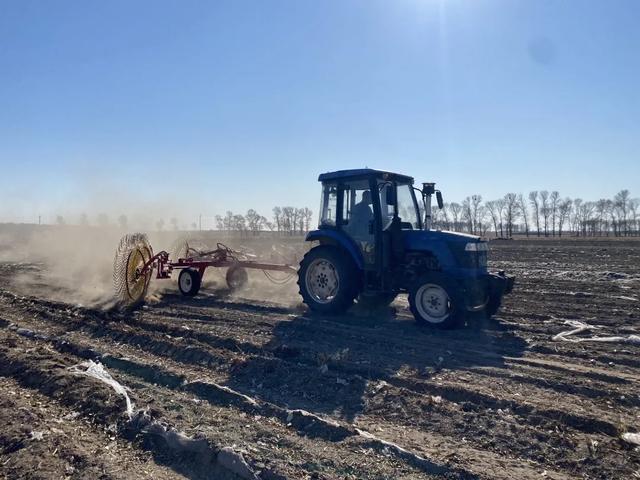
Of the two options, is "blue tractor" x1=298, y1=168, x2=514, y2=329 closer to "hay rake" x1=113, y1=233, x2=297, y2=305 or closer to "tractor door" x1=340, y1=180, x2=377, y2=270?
"tractor door" x1=340, y1=180, x2=377, y2=270

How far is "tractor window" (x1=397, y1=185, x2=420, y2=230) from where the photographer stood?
9420 millimetres

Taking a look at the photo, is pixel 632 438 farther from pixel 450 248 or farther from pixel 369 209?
pixel 369 209

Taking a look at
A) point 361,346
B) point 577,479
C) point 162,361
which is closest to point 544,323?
point 361,346

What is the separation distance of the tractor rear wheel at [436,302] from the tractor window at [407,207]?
1344 mm

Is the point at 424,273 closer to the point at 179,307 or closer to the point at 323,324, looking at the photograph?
the point at 323,324

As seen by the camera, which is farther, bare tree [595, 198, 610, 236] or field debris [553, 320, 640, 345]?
bare tree [595, 198, 610, 236]

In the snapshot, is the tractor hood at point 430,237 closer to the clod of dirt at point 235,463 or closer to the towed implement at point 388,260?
the towed implement at point 388,260

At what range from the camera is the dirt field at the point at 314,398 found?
398 cm

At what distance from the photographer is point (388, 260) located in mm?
9070

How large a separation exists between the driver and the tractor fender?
0.22m

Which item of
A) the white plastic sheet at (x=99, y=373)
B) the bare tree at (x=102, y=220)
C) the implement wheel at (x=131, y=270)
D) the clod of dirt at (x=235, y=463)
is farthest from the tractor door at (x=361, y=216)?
the bare tree at (x=102, y=220)

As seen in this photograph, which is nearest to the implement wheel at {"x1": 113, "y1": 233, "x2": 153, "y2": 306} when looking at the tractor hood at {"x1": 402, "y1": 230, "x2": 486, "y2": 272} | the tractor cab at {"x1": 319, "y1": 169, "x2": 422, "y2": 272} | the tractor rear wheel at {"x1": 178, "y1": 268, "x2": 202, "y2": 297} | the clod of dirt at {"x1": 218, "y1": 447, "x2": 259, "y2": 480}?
the tractor rear wheel at {"x1": 178, "y1": 268, "x2": 202, "y2": 297}

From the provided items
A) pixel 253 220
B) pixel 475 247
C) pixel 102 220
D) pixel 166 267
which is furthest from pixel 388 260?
pixel 253 220

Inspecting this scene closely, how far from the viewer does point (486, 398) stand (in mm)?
5258
